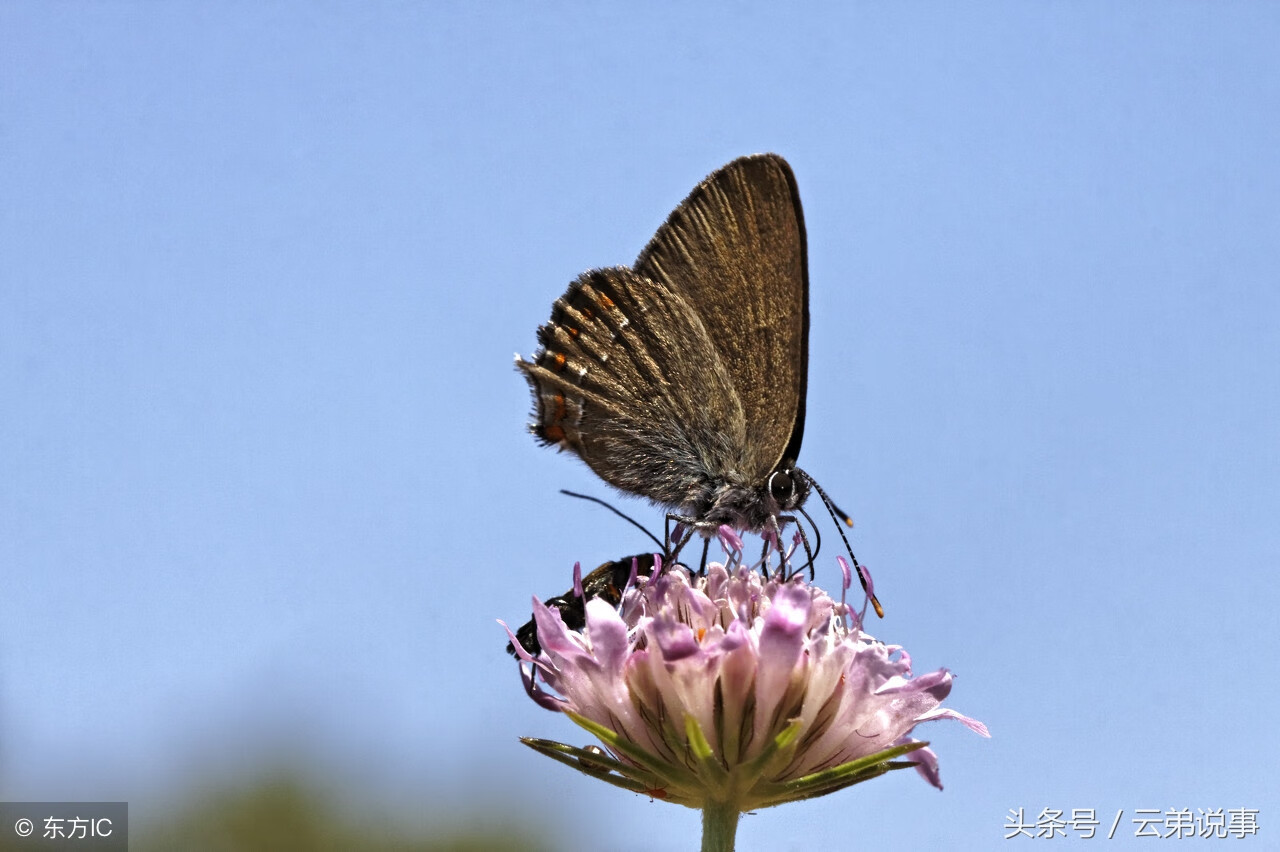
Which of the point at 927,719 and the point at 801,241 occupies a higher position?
the point at 801,241

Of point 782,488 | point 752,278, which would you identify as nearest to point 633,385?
point 752,278

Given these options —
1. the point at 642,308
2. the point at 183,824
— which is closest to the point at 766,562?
the point at 642,308

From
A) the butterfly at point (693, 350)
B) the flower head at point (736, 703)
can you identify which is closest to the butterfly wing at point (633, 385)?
the butterfly at point (693, 350)

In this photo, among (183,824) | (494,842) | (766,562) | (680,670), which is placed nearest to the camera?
(680,670)

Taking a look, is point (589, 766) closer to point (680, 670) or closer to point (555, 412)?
point (680, 670)

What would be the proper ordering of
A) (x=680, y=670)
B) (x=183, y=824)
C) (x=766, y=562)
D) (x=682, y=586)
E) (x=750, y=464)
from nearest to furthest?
1. (x=680, y=670)
2. (x=682, y=586)
3. (x=766, y=562)
4. (x=750, y=464)
5. (x=183, y=824)

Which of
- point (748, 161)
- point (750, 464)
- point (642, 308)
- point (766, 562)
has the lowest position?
point (766, 562)

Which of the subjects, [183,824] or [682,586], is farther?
[183,824]

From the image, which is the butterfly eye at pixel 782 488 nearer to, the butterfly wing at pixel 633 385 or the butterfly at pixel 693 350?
the butterfly at pixel 693 350
